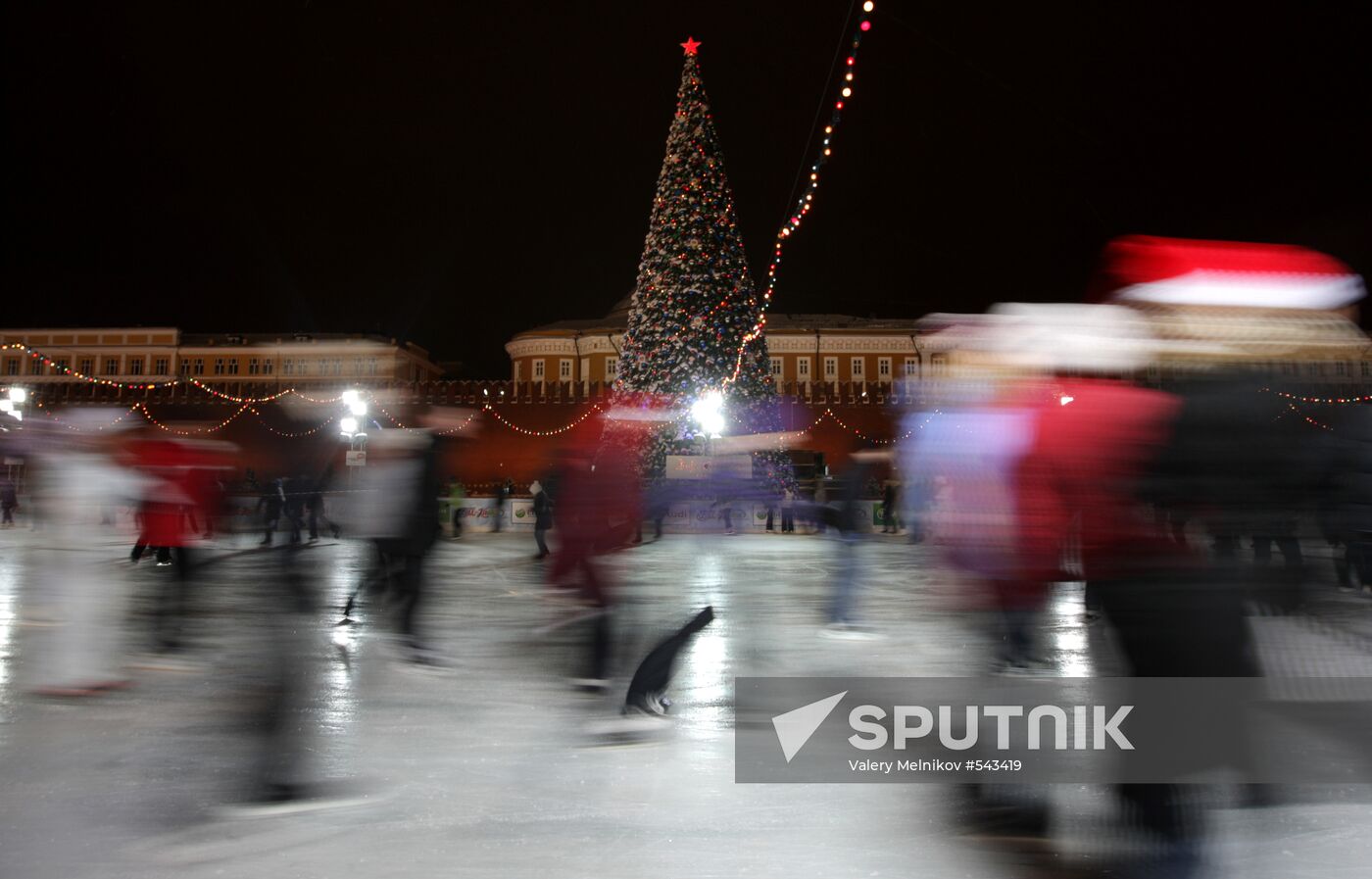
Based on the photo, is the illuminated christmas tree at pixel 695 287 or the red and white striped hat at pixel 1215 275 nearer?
the red and white striped hat at pixel 1215 275

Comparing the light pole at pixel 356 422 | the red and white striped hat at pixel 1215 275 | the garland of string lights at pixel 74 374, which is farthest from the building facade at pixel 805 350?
the red and white striped hat at pixel 1215 275

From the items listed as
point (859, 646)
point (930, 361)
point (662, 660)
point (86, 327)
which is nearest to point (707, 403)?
point (859, 646)

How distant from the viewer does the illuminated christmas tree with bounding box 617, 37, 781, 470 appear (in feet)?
75.6

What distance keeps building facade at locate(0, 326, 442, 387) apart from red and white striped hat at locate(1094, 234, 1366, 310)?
68415mm

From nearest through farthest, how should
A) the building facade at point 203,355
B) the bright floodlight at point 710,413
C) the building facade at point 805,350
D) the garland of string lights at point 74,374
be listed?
the bright floodlight at point 710,413 → the garland of string lights at point 74,374 → the building facade at point 805,350 → the building facade at point 203,355

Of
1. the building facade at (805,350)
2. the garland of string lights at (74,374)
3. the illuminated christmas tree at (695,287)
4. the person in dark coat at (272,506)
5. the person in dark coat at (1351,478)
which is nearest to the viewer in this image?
the person in dark coat at (1351,478)

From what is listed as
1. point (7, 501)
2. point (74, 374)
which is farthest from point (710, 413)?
point (74, 374)

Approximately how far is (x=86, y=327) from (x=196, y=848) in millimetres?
79724

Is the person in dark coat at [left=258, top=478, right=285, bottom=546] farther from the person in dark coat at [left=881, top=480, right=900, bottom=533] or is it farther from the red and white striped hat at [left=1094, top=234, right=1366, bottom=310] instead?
the red and white striped hat at [left=1094, top=234, right=1366, bottom=310]

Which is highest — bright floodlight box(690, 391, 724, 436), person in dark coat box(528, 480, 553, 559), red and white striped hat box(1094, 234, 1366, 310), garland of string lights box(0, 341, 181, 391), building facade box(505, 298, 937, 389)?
building facade box(505, 298, 937, 389)

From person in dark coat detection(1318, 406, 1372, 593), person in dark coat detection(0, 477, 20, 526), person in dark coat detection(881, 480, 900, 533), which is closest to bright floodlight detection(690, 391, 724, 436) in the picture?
person in dark coat detection(881, 480, 900, 533)

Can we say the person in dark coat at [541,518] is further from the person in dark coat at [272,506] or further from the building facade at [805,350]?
the building facade at [805,350]

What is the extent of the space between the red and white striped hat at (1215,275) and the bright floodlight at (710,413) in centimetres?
2065

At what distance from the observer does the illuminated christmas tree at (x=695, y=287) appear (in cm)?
2303
